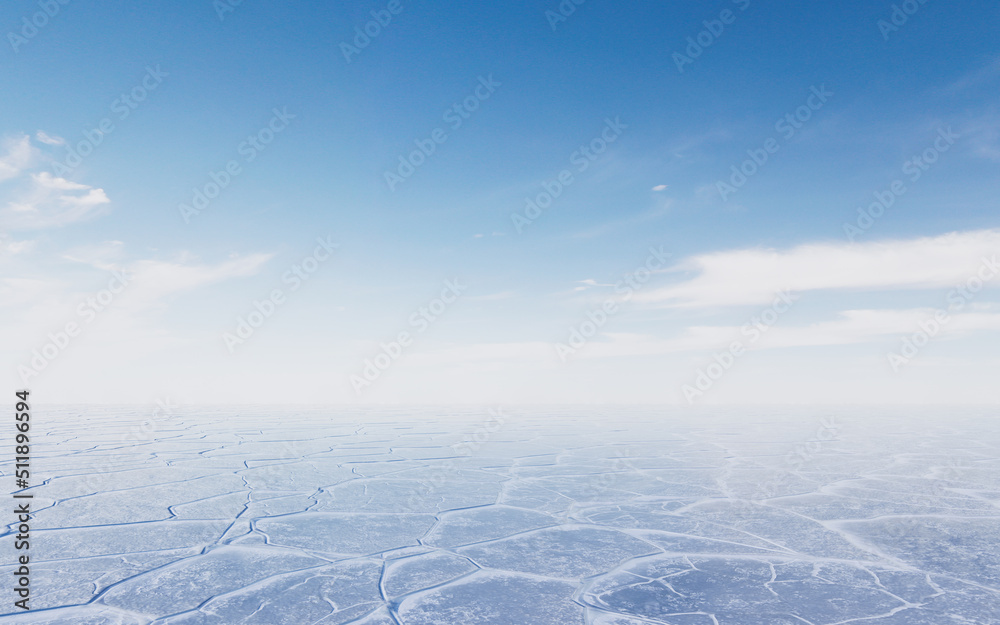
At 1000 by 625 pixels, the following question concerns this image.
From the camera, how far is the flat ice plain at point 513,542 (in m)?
2.92

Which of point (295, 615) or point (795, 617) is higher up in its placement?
point (295, 615)

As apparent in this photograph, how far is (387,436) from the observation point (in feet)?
42.8

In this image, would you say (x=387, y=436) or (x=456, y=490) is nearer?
(x=456, y=490)

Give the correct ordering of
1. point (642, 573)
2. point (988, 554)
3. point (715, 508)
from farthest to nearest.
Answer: point (715, 508) < point (988, 554) < point (642, 573)

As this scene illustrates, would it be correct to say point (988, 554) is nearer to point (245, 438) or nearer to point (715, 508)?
point (715, 508)

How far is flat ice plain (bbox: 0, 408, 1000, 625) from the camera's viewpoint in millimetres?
2920

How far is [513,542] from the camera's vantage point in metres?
4.10

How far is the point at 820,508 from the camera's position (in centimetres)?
516

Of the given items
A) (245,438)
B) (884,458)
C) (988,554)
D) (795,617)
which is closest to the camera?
(795,617)

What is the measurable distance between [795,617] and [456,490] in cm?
378

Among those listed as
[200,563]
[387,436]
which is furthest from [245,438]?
[200,563]

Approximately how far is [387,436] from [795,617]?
11.0m

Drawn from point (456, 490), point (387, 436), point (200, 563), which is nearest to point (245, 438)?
point (387, 436)

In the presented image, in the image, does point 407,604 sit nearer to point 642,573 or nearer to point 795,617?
point 642,573
